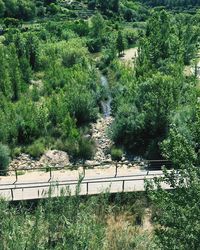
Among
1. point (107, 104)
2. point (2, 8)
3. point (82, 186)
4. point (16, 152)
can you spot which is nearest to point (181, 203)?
point (82, 186)

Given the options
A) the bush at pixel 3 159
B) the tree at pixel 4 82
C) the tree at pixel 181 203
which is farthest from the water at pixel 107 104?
the tree at pixel 181 203

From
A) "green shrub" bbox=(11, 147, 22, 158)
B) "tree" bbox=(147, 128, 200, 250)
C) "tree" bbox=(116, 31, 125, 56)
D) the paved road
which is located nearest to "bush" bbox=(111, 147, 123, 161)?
the paved road

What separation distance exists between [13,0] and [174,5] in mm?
60934

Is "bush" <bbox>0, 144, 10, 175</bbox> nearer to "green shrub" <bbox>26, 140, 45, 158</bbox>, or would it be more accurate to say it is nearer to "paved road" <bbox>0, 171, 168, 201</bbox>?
"paved road" <bbox>0, 171, 168, 201</bbox>

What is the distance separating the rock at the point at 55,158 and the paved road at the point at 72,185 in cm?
529

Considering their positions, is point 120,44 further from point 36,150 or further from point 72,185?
point 72,185

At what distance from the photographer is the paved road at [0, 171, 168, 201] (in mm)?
21016

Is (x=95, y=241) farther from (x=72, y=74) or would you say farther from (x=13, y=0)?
(x=13, y=0)

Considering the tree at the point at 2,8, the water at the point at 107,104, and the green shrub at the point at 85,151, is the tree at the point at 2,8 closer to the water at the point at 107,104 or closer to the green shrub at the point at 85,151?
the water at the point at 107,104

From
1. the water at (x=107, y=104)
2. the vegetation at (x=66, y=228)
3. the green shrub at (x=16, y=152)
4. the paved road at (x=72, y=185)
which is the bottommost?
the water at (x=107, y=104)

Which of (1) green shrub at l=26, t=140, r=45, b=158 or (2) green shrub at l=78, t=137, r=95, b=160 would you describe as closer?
(1) green shrub at l=26, t=140, r=45, b=158

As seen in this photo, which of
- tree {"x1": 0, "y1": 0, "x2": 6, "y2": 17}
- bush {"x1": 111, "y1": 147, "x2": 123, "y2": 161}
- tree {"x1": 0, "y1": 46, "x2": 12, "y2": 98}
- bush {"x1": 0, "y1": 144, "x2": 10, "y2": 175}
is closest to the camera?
bush {"x1": 0, "y1": 144, "x2": 10, "y2": 175}

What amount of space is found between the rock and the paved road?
529 cm

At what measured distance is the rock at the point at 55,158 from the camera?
29.5 meters
